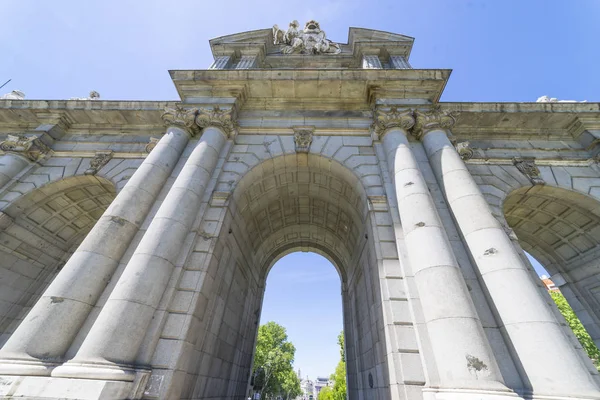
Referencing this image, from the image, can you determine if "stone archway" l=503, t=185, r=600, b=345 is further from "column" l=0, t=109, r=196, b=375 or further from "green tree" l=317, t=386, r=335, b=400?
"green tree" l=317, t=386, r=335, b=400

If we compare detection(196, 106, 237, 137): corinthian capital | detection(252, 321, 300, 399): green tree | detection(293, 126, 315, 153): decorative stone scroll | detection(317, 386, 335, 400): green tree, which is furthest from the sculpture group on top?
detection(317, 386, 335, 400): green tree

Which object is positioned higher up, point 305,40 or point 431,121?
point 305,40

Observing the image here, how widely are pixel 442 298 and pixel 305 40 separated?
14.8 m

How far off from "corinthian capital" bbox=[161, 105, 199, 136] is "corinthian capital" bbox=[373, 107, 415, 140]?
683cm

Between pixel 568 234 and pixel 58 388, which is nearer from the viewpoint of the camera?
pixel 58 388

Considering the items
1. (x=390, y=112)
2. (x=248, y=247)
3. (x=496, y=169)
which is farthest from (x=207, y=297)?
(x=496, y=169)

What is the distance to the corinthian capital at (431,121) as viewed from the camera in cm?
897

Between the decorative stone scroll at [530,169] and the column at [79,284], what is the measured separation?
13083 millimetres

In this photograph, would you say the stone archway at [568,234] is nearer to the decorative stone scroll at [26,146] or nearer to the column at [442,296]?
the column at [442,296]

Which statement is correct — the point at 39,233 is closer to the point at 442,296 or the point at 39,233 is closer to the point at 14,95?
the point at 14,95

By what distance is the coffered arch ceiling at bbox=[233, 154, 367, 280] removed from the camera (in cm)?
932

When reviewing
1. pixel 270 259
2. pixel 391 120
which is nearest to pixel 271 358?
pixel 270 259

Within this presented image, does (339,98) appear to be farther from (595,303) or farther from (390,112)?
(595,303)

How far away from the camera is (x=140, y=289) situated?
18.0 feet
